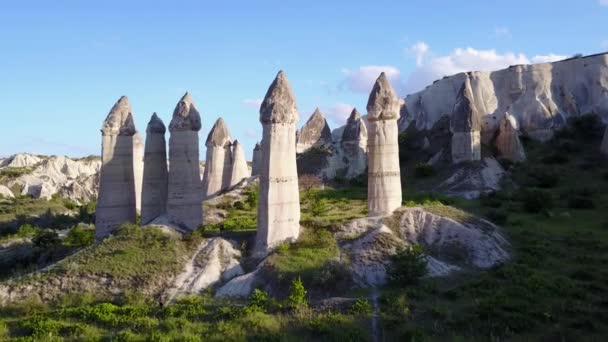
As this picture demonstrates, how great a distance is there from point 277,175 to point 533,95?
3628 centimetres

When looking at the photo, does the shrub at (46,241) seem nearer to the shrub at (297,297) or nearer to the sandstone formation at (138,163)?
the sandstone formation at (138,163)

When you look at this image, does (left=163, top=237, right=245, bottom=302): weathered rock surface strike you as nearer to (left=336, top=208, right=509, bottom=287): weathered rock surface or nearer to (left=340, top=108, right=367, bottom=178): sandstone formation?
(left=336, top=208, right=509, bottom=287): weathered rock surface

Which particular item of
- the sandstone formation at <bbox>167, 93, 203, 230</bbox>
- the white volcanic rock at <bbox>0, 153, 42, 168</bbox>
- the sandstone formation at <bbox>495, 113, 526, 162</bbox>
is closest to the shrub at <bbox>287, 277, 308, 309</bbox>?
the sandstone formation at <bbox>167, 93, 203, 230</bbox>

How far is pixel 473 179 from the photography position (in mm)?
36906

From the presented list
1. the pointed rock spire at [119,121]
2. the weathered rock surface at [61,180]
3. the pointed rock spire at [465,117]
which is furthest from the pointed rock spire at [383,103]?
the weathered rock surface at [61,180]

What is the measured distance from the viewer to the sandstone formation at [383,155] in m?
22.0

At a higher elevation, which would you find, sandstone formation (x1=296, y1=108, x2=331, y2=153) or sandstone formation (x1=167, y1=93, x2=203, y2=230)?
sandstone formation (x1=296, y1=108, x2=331, y2=153)

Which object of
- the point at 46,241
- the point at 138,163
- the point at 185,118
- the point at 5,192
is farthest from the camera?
the point at 5,192

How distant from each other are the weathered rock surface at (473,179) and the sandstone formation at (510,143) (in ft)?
11.2

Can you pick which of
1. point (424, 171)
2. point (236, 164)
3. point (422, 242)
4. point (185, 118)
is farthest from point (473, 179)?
point (185, 118)

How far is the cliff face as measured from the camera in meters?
47.2

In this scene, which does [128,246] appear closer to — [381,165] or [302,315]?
[302,315]

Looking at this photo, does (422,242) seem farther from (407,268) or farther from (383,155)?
(383,155)

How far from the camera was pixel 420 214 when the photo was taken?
2180 centimetres
